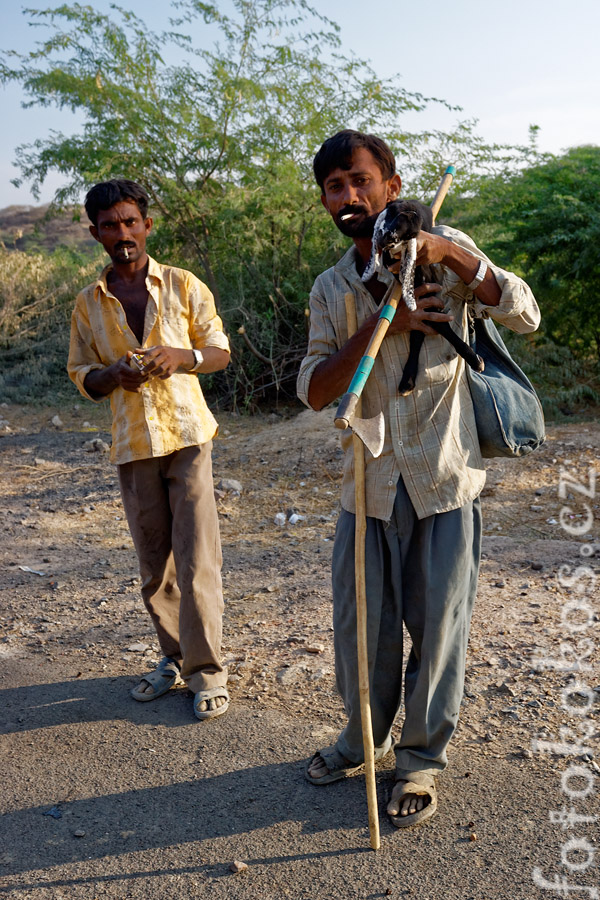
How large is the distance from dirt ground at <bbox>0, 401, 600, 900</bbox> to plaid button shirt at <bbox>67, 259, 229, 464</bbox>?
42.1 inches

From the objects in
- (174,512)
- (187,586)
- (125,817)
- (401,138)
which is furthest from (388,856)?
(401,138)

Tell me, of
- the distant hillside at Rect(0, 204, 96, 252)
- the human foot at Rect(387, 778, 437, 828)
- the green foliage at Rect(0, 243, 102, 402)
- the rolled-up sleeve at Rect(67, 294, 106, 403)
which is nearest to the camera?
the human foot at Rect(387, 778, 437, 828)

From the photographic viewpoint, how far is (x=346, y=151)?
7.16 feet

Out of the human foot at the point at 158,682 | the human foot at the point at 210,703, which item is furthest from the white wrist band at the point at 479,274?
the human foot at the point at 158,682

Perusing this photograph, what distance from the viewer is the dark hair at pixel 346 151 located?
2188 mm

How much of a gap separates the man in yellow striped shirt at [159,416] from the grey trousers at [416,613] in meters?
Result: 0.84

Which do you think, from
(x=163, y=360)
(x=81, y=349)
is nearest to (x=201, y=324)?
(x=163, y=360)

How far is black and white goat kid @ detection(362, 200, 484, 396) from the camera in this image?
6.24 feet

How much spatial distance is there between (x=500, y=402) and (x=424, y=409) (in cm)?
22

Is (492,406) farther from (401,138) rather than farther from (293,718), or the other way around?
(401,138)

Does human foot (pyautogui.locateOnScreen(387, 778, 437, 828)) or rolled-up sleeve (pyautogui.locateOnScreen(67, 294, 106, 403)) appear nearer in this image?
human foot (pyautogui.locateOnScreen(387, 778, 437, 828))

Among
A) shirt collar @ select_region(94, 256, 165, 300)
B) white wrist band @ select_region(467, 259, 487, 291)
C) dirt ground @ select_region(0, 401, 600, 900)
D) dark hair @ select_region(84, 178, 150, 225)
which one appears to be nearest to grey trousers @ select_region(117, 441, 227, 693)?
dirt ground @ select_region(0, 401, 600, 900)

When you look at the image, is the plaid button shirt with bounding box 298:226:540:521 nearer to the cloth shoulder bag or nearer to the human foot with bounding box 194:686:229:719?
the cloth shoulder bag

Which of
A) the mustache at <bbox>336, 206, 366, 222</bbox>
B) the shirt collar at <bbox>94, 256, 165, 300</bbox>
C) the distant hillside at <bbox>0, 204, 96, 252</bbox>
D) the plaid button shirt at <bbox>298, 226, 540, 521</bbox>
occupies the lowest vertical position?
the plaid button shirt at <bbox>298, 226, 540, 521</bbox>
